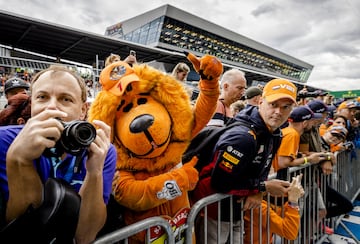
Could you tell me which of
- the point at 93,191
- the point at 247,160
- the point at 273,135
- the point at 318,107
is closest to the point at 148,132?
the point at 93,191

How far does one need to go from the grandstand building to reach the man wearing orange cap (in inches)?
1191

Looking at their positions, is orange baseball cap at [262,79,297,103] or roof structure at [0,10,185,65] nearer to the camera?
orange baseball cap at [262,79,297,103]

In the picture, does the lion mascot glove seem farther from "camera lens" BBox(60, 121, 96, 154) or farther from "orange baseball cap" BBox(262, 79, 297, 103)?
"orange baseball cap" BBox(262, 79, 297, 103)

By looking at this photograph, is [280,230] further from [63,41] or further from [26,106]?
[63,41]

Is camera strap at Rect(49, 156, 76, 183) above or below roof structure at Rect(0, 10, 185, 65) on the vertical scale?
below

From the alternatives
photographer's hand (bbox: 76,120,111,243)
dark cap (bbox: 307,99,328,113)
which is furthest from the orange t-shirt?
photographer's hand (bbox: 76,120,111,243)

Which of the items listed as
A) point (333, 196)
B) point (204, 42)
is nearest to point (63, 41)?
point (333, 196)

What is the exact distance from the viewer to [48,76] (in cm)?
Result: 111

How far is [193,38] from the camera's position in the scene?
4128cm

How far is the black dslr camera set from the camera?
0.78 m

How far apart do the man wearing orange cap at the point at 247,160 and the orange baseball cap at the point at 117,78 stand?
2.43 feet

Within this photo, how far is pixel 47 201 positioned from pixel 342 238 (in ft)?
13.2

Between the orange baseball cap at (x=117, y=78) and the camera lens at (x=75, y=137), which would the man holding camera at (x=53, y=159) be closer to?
the camera lens at (x=75, y=137)

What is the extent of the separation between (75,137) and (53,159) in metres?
0.32
